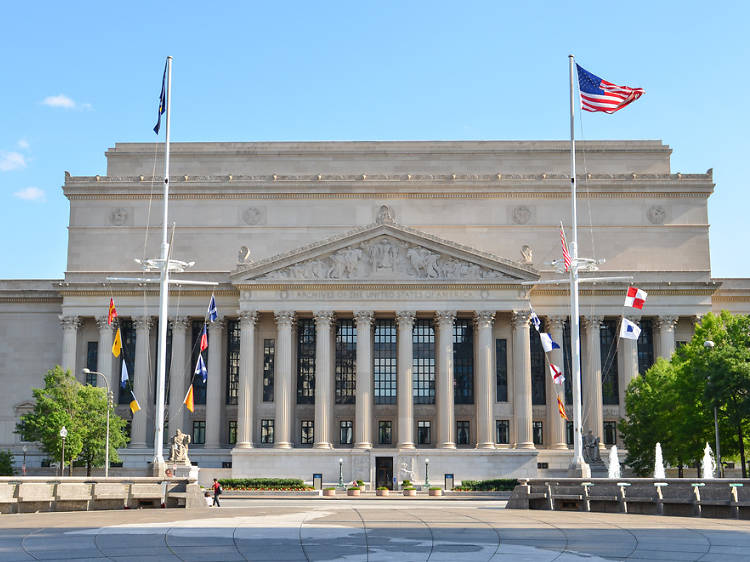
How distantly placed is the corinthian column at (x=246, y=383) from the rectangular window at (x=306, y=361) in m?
4.46

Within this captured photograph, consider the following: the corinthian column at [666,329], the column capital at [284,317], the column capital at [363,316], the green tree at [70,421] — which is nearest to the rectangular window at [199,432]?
the green tree at [70,421]

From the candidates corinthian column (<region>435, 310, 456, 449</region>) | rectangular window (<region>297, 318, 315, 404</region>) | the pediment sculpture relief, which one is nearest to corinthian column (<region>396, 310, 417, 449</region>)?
corinthian column (<region>435, 310, 456, 449</region>)

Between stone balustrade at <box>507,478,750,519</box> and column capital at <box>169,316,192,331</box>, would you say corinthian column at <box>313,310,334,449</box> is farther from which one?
stone balustrade at <box>507,478,750,519</box>

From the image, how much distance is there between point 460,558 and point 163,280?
96.9ft

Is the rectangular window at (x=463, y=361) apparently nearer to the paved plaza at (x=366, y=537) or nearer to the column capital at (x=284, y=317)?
the column capital at (x=284, y=317)

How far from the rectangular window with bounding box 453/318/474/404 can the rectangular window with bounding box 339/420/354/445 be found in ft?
30.7

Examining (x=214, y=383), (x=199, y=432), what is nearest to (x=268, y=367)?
(x=214, y=383)

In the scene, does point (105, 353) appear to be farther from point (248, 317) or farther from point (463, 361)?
point (463, 361)

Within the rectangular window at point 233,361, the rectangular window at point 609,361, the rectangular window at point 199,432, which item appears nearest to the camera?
the rectangular window at point 609,361

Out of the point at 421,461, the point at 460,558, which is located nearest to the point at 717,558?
the point at 460,558

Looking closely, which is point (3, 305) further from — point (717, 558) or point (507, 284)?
point (717, 558)

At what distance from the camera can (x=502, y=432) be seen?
79.6 m

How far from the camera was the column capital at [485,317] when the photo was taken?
254 feet

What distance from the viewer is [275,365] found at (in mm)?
79562
